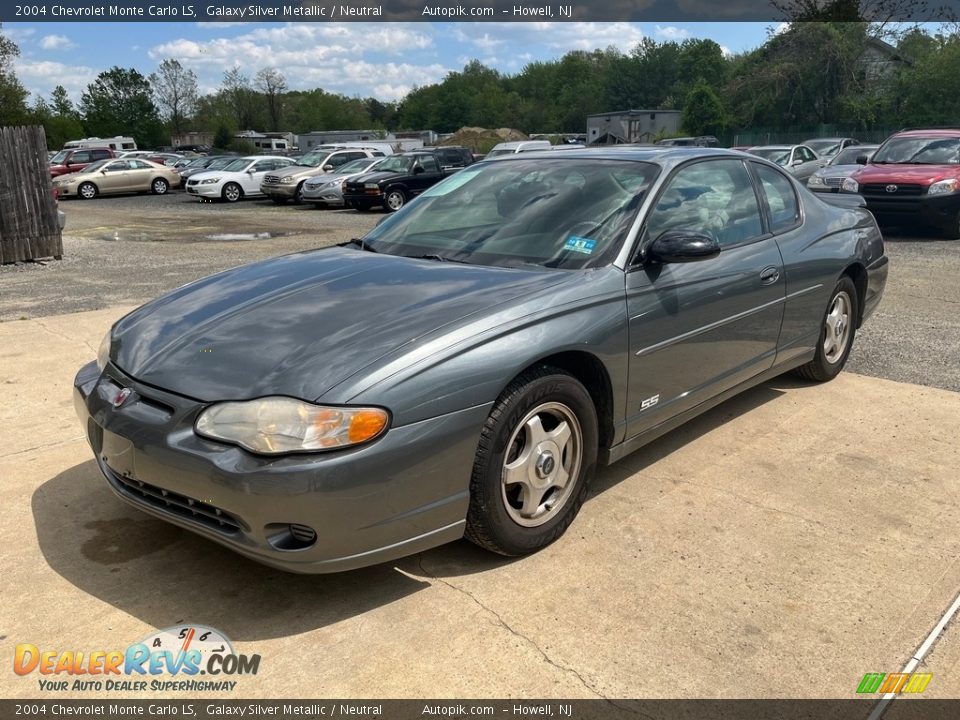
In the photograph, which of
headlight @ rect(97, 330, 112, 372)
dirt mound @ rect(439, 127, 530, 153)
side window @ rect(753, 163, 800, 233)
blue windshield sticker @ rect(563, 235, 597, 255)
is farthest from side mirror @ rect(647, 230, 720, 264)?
dirt mound @ rect(439, 127, 530, 153)

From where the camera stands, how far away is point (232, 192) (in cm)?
2639

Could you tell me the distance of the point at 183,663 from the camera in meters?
2.62

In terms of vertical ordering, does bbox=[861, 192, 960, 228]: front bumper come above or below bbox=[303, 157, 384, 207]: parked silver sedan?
below

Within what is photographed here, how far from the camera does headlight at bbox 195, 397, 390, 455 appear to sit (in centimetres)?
260

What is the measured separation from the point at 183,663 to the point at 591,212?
98.6 inches

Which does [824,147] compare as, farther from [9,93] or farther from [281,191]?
[9,93]

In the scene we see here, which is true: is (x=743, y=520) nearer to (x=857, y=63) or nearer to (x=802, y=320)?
(x=802, y=320)

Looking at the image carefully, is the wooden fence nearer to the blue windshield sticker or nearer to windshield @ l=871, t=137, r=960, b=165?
the blue windshield sticker

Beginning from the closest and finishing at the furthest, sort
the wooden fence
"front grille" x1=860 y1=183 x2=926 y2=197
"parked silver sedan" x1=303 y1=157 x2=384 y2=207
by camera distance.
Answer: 1. the wooden fence
2. "front grille" x1=860 y1=183 x2=926 y2=197
3. "parked silver sedan" x1=303 y1=157 x2=384 y2=207

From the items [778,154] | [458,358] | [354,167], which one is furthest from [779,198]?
[354,167]

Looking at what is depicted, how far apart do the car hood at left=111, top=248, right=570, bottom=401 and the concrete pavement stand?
80 cm

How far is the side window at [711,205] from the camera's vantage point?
3.90m

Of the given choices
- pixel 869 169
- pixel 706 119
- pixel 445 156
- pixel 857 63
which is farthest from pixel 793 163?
pixel 706 119

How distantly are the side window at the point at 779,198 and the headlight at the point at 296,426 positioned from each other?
2962 mm
